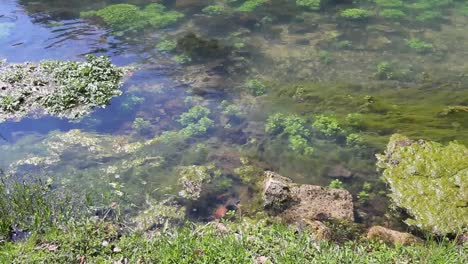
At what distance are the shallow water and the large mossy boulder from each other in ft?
0.72

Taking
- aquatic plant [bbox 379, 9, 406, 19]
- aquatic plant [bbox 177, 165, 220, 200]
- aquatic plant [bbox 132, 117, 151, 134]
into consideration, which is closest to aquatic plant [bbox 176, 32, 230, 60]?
aquatic plant [bbox 132, 117, 151, 134]

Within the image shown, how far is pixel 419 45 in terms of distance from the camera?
797 cm

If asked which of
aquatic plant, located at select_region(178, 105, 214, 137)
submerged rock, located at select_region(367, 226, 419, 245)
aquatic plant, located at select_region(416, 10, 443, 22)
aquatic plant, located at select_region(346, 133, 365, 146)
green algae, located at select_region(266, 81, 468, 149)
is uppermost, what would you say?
aquatic plant, located at select_region(416, 10, 443, 22)

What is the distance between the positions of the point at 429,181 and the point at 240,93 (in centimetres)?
313

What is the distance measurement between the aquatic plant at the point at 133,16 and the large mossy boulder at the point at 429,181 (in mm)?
5775

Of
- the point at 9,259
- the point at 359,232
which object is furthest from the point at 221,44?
the point at 9,259

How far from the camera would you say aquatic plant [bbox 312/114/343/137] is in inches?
230

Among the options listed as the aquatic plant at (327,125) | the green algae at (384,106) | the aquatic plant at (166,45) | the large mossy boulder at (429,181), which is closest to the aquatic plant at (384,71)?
the green algae at (384,106)

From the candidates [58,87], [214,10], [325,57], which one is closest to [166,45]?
[214,10]

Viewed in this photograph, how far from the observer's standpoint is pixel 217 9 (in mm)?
9766

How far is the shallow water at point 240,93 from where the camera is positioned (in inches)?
210

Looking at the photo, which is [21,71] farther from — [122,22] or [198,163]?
[198,163]

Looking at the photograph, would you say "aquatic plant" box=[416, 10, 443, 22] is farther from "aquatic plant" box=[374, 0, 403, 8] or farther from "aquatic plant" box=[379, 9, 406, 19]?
"aquatic plant" box=[374, 0, 403, 8]

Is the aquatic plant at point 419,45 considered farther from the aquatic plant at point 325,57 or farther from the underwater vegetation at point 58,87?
the underwater vegetation at point 58,87
